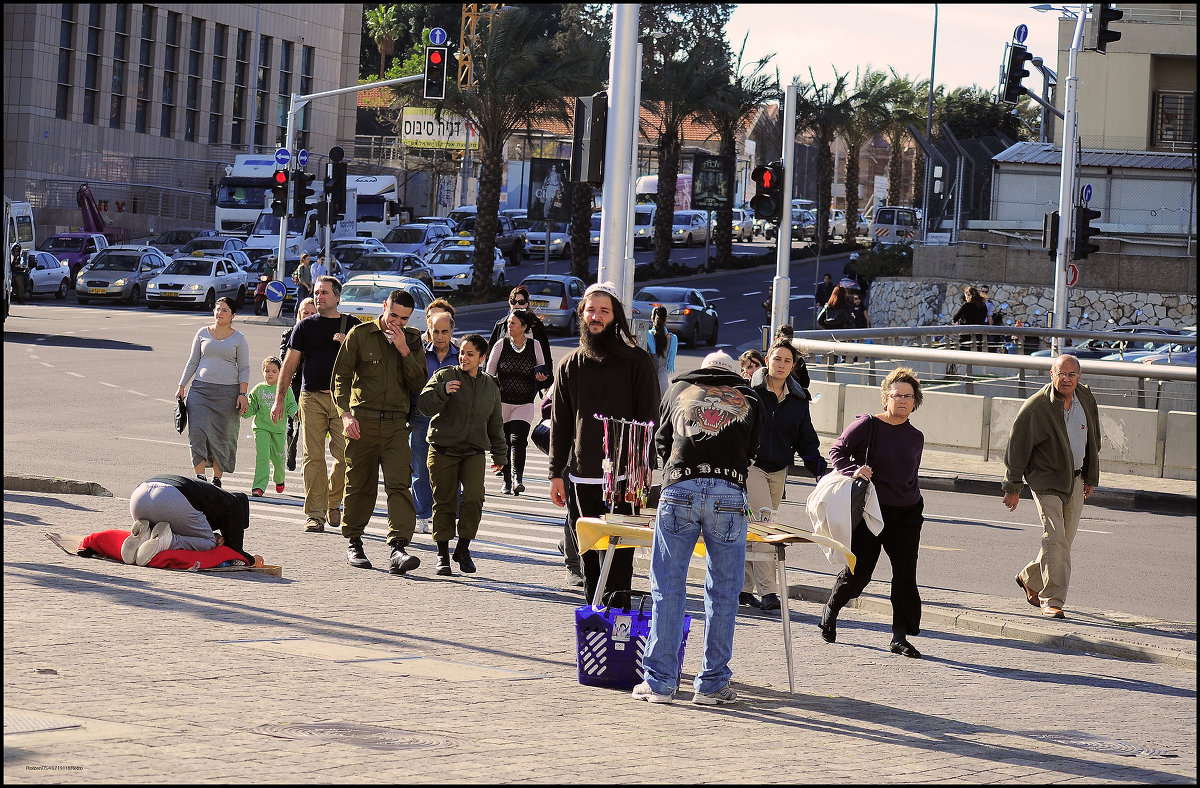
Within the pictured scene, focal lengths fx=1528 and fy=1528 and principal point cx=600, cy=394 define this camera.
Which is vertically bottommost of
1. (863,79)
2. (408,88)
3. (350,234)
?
(350,234)

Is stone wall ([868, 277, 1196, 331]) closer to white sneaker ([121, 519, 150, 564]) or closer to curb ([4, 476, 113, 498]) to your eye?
curb ([4, 476, 113, 498])

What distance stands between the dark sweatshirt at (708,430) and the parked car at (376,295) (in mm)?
25208

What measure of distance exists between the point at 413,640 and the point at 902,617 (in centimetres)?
305

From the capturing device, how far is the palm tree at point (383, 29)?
98.9 meters

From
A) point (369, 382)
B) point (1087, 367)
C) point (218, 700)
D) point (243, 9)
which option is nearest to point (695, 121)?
point (243, 9)

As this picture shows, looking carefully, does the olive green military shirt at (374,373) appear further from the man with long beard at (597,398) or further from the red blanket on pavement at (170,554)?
the man with long beard at (597,398)

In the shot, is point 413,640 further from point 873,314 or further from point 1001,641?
point 873,314

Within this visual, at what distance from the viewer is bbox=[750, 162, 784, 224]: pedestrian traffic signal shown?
2172cm

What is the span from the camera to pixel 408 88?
4884 centimetres

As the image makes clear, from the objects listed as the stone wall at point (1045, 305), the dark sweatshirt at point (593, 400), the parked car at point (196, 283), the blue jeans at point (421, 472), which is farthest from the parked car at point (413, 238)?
the dark sweatshirt at point (593, 400)

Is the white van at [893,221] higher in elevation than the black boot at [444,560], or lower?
higher

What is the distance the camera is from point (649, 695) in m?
7.48

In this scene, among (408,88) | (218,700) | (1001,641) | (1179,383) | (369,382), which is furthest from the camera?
(408,88)

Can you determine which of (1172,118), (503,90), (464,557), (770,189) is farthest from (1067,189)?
(1172,118)
